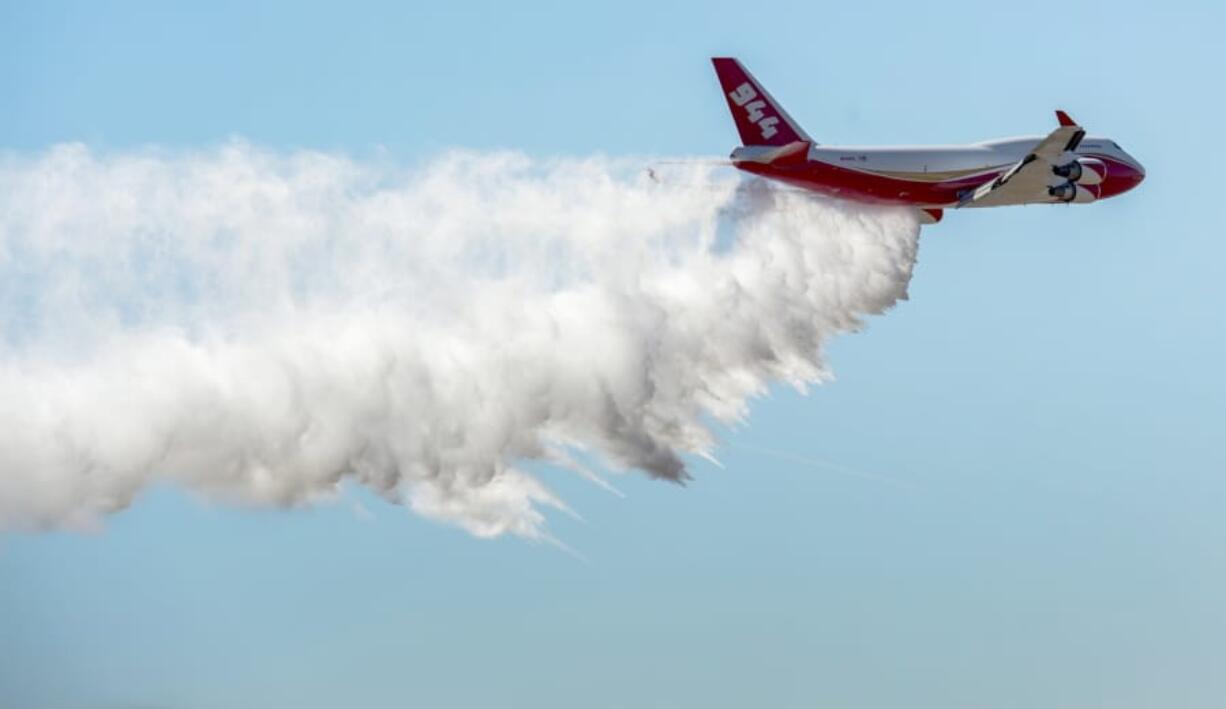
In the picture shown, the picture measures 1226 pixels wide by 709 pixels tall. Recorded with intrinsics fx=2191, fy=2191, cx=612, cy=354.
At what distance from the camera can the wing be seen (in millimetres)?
57000

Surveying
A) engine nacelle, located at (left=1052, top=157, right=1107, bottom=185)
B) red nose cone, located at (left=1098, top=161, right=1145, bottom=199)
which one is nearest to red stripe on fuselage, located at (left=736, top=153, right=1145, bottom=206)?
engine nacelle, located at (left=1052, top=157, right=1107, bottom=185)

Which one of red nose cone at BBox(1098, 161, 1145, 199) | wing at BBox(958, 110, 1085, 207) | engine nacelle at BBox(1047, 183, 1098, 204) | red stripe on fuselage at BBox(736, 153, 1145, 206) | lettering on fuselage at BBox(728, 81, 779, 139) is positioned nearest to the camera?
red stripe on fuselage at BBox(736, 153, 1145, 206)

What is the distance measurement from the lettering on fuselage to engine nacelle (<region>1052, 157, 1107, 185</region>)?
808 cm

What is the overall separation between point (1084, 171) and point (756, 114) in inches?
381

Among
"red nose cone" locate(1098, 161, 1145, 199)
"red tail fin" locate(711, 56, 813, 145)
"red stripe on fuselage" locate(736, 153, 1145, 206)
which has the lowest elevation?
"red nose cone" locate(1098, 161, 1145, 199)

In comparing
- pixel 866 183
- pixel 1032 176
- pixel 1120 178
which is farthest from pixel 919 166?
pixel 1120 178

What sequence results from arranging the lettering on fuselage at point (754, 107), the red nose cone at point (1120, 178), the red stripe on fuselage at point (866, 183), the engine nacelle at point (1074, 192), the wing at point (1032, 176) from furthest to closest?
the red nose cone at point (1120, 178) → the engine nacelle at point (1074, 192) → the wing at point (1032, 176) → the lettering on fuselage at point (754, 107) → the red stripe on fuselage at point (866, 183)

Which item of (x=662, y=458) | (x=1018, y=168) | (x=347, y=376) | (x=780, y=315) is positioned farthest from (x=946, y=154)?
(x=347, y=376)

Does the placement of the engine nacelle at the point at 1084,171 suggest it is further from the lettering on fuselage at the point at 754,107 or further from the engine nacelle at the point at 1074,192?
the lettering on fuselage at the point at 754,107

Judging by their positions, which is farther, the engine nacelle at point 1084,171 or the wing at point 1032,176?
the engine nacelle at point 1084,171

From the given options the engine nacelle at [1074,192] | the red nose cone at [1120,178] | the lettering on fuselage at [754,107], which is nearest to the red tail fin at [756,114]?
the lettering on fuselage at [754,107]

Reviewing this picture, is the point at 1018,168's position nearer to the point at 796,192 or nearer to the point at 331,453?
the point at 796,192

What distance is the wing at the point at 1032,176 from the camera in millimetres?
57000

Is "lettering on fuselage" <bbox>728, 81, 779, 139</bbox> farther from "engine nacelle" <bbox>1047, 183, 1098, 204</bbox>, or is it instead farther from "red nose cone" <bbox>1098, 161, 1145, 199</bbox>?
"red nose cone" <bbox>1098, 161, 1145, 199</bbox>
